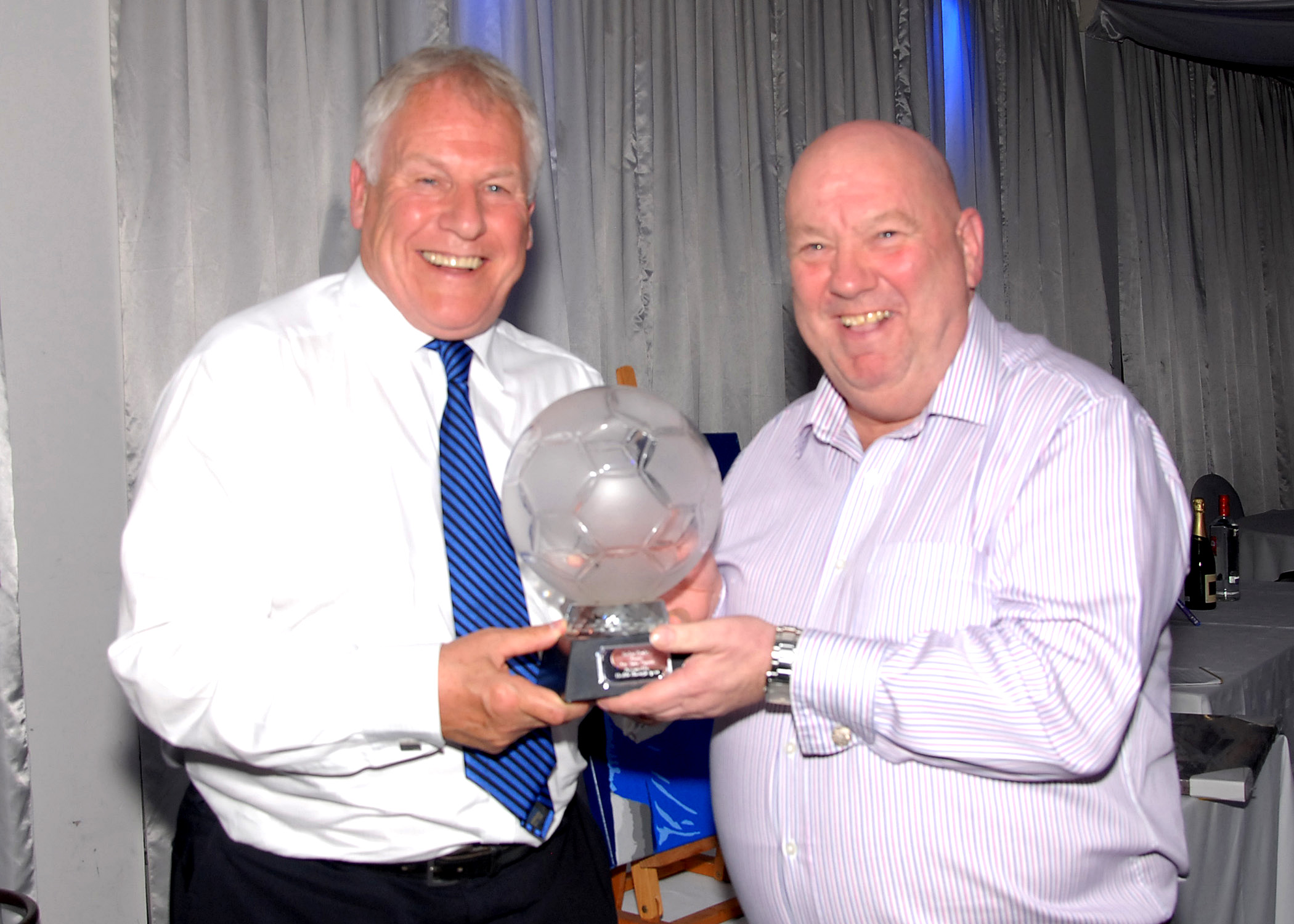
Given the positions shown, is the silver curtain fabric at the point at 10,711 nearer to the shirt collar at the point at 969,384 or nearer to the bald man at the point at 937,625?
the bald man at the point at 937,625

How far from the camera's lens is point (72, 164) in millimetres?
2797

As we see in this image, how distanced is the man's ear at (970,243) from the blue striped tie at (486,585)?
0.90 metres

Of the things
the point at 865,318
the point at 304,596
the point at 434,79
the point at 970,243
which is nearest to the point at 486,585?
the point at 304,596

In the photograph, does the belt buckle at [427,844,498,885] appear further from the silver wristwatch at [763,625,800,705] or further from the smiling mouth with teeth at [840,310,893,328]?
the smiling mouth with teeth at [840,310,893,328]

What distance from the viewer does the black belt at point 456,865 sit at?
5.33 feet

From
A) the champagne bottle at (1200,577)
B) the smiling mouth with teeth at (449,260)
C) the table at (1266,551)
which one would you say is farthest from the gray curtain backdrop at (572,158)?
the table at (1266,551)

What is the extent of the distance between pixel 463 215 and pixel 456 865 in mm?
1089

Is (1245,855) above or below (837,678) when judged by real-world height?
below

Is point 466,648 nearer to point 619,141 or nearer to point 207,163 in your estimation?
point 207,163

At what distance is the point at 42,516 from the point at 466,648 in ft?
6.17

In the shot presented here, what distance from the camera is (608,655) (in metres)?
1.41

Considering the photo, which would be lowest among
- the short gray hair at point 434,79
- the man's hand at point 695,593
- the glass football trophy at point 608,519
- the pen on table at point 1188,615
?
the pen on table at point 1188,615

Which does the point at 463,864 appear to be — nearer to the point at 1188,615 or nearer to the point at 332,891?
the point at 332,891

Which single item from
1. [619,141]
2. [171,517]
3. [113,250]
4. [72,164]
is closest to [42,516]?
[113,250]
